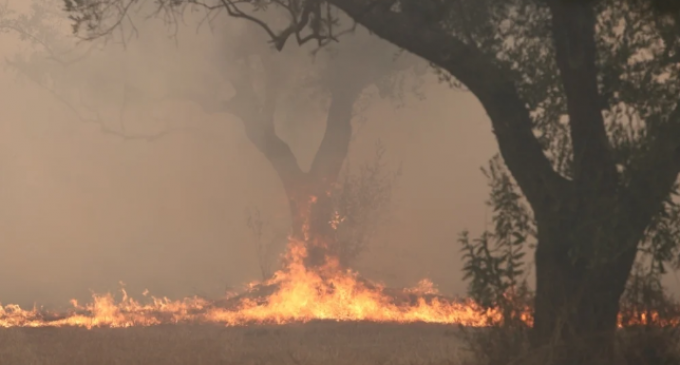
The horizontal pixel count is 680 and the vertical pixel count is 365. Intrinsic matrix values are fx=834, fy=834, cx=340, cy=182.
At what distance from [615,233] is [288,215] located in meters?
25.6

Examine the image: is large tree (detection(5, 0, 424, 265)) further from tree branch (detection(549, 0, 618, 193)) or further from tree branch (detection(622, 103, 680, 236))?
tree branch (detection(622, 103, 680, 236))

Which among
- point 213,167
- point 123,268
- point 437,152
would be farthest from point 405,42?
point 123,268

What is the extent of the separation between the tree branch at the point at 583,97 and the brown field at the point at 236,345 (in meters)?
2.23

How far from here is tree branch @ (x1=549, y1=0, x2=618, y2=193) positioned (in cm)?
784

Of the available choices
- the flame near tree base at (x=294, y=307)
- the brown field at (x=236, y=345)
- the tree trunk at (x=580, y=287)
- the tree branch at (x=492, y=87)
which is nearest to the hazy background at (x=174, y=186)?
the flame near tree base at (x=294, y=307)

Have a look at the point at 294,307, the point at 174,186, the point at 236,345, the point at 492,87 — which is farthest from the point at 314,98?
the point at 174,186

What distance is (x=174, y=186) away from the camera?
1626 inches

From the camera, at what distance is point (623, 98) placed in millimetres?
8219

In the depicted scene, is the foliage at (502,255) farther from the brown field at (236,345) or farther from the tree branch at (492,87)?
the brown field at (236,345)

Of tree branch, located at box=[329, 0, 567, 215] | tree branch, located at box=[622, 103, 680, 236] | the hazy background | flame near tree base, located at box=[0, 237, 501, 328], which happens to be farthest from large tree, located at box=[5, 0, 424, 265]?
tree branch, located at box=[622, 103, 680, 236]

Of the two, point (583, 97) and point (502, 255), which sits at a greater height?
point (583, 97)

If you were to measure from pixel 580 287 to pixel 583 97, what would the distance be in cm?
179

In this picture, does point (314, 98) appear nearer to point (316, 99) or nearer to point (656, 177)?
point (316, 99)

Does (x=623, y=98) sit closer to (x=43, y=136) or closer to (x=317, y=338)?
(x=317, y=338)
